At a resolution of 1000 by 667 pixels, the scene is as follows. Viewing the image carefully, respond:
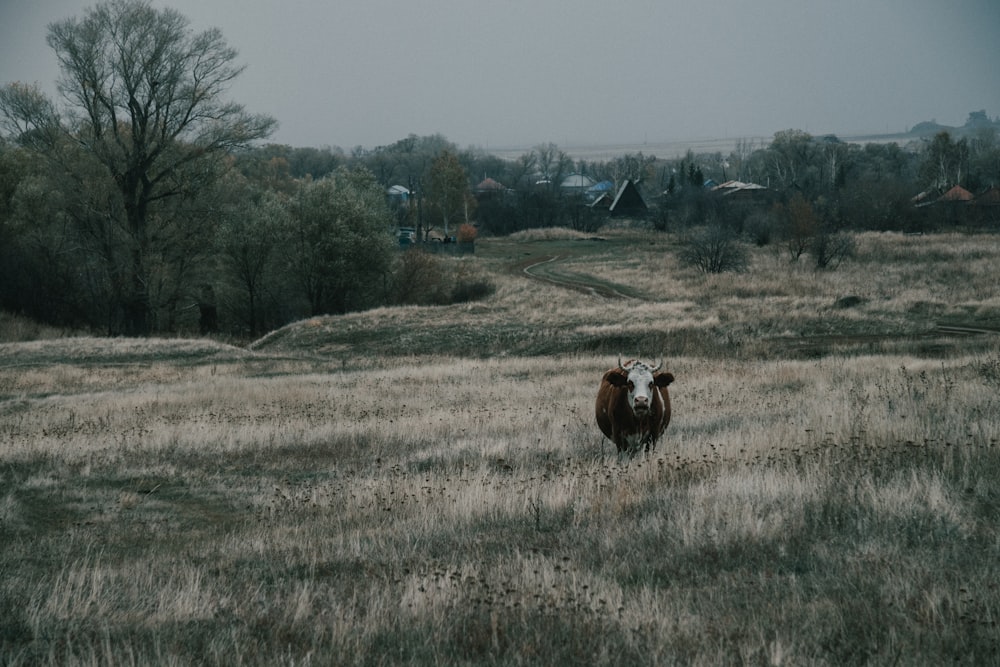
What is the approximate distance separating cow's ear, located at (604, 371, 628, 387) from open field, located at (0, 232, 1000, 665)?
1004mm

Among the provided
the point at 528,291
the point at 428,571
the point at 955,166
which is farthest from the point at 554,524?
the point at 955,166

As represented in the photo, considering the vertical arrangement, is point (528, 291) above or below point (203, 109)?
below

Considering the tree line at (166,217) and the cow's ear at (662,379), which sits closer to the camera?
the cow's ear at (662,379)

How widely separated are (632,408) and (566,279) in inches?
2038

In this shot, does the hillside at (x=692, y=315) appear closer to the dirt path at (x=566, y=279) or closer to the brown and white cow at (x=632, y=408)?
the dirt path at (x=566, y=279)

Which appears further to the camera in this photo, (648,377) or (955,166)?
(955,166)

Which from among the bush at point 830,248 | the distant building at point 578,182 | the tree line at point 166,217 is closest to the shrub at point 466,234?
the tree line at point 166,217

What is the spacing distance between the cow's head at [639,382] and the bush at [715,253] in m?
50.5

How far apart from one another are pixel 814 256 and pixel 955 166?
85491 millimetres

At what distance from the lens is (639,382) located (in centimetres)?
1082

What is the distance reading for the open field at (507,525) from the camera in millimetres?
5004

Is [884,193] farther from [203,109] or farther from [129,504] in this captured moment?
[129,504]

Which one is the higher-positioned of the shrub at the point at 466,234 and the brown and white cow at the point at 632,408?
the shrub at the point at 466,234

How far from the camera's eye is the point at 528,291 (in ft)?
179
